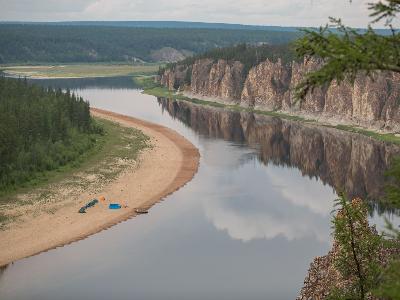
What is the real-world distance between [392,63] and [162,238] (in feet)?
144

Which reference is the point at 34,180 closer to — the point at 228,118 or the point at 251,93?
the point at 228,118

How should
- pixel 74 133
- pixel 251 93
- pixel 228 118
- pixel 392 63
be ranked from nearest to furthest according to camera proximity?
pixel 392 63, pixel 74 133, pixel 228 118, pixel 251 93

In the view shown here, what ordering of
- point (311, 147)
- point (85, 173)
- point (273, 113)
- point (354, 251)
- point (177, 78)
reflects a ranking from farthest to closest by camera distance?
point (177, 78), point (273, 113), point (311, 147), point (85, 173), point (354, 251)

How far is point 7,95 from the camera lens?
329 ft

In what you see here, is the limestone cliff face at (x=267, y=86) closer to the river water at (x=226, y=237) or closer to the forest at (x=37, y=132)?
the river water at (x=226, y=237)

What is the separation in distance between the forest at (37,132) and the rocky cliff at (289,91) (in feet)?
111

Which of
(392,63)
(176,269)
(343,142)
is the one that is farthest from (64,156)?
(392,63)

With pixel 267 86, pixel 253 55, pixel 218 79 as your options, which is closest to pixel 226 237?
pixel 267 86

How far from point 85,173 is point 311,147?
3933 cm

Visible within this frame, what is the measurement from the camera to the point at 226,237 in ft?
182

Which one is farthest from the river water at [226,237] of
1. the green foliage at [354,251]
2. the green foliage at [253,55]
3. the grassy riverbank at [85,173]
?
the green foliage at [253,55]

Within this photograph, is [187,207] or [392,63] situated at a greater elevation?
[392,63]

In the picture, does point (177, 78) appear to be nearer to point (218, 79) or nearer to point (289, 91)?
point (218, 79)

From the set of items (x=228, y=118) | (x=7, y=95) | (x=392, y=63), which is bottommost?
(x=228, y=118)
